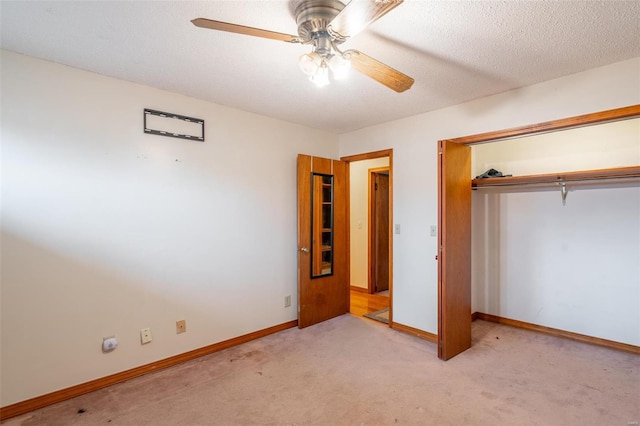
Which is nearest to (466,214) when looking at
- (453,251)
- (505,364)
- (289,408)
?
(453,251)

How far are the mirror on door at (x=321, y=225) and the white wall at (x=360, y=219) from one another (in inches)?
50.6

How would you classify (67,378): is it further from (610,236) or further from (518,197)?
(610,236)

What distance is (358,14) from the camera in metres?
1.25

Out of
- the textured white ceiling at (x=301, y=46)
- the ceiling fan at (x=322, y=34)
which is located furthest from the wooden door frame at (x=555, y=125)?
the ceiling fan at (x=322, y=34)

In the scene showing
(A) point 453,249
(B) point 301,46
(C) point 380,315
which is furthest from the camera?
(C) point 380,315

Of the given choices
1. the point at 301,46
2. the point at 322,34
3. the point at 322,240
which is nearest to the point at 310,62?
the point at 322,34

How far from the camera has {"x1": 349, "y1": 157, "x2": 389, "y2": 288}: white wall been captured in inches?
199

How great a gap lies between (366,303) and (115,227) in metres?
3.27

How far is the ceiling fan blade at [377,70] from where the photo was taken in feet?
5.09

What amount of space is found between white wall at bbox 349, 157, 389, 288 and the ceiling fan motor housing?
3.53 meters

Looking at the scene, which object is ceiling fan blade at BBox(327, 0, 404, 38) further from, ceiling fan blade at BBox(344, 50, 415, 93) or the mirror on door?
the mirror on door

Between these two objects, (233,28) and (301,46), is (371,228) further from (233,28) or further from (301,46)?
(233,28)

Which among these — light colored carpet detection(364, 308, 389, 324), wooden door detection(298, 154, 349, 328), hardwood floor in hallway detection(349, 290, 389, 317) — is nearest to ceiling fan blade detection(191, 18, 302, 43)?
wooden door detection(298, 154, 349, 328)

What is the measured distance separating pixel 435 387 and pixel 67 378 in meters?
2.59
